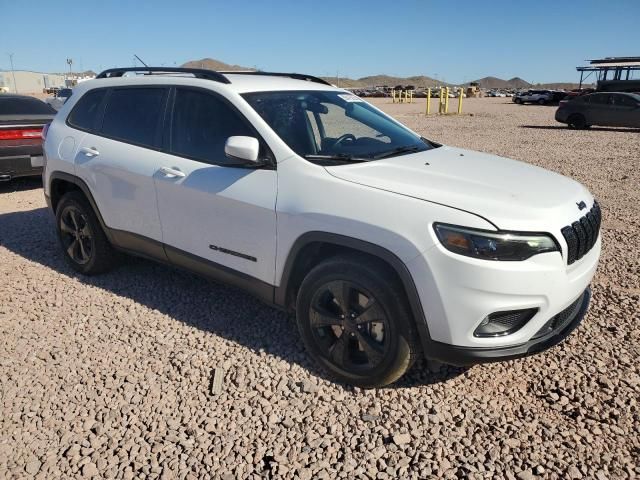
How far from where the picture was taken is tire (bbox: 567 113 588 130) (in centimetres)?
1833

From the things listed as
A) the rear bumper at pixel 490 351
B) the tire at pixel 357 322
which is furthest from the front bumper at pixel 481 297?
the tire at pixel 357 322

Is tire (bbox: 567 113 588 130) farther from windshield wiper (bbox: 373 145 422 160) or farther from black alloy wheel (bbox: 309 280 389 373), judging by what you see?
black alloy wheel (bbox: 309 280 389 373)

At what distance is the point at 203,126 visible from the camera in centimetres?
351

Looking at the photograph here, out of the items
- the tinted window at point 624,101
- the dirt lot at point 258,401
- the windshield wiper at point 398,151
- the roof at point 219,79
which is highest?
the roof at point 219,79

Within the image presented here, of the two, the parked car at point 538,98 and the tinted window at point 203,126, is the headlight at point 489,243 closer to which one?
the tinted window at point 203,126

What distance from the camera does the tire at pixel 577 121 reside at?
60.1 ft

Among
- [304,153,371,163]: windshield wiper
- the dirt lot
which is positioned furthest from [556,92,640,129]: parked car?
[304,153,371,163]: windshield wiper

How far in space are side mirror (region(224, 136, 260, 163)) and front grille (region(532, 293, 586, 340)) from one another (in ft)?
6.05

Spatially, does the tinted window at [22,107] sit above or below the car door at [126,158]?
above

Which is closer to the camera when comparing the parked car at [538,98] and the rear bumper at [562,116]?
the rear bumper at [562,116]

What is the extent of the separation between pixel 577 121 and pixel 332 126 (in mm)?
17925

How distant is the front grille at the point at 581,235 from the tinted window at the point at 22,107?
817cm

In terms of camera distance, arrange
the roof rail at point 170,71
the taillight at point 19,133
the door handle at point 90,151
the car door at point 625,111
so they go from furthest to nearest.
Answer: the car door at point 625,111 → the taillight at point 19,133 → the door handle at point 90,151 → the roof rail at point 170,71

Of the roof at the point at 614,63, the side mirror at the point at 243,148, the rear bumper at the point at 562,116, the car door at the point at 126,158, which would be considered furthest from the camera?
the roof at the point at 614,63
